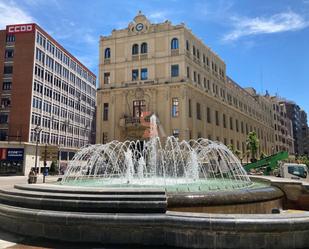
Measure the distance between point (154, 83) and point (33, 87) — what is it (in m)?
25.8

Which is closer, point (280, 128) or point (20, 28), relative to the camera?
point (20, 28)

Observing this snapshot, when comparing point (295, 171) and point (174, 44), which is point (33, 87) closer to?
point (174, 44)

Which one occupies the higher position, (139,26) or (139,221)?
(139,26)

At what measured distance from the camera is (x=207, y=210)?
7969 mm

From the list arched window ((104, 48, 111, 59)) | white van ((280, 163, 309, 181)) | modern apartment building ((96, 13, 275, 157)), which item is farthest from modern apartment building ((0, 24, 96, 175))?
white van ((280, 163, 309, 181))

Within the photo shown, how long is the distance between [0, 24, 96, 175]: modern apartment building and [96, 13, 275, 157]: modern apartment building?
16.7 meters

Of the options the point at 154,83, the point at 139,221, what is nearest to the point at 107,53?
the point at 154,83

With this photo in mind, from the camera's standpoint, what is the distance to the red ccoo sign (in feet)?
184

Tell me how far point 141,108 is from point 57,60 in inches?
1293

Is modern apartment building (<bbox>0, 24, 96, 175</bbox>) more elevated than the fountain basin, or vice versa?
modern apartment building (<bbox>0, 24, 96, 175</bbox>)

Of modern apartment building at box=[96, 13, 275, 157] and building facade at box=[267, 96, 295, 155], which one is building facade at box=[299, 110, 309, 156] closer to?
building facade at box=[267, 96, 295, 155]

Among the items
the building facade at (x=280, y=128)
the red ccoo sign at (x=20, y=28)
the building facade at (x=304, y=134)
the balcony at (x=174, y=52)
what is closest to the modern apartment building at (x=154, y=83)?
the balcony at (x=174, y=52)

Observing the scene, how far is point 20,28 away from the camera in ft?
185

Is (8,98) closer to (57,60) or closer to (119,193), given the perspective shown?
(57,60)
